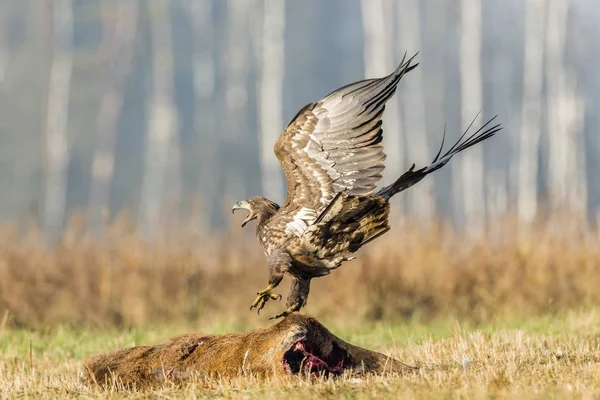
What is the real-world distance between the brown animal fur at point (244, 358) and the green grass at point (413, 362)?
174mm

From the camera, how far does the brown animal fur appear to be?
19.4 ft

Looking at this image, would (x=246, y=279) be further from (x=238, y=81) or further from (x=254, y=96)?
(x=254, y=96)

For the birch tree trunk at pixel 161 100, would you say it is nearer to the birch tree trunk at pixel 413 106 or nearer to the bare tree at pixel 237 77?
the bare tree at pixel 237 77

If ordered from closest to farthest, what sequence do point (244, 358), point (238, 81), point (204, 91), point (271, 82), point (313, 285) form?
point (244, 358) < point (313, 285) < point (271, 82) < point (238, 81) < point (204, 91)

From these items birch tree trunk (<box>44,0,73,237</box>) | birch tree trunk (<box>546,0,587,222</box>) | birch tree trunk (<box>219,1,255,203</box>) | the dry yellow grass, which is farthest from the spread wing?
birch tree trunk (<box>219,1,255,203</box>)

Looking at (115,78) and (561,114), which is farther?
(115,78)

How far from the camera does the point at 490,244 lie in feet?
42.6

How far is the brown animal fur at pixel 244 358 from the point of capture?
5.90 metres

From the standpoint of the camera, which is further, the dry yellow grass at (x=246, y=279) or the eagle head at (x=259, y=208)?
the dry yellow grass at (x=246, y=279)

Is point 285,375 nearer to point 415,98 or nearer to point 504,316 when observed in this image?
point 504,316

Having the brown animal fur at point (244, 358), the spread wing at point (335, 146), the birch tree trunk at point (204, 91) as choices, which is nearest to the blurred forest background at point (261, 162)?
the birch tree trunk at point (204, 91)

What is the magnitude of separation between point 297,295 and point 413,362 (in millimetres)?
1363

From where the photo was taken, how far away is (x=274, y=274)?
611cm

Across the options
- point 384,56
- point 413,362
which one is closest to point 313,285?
point 413,362
